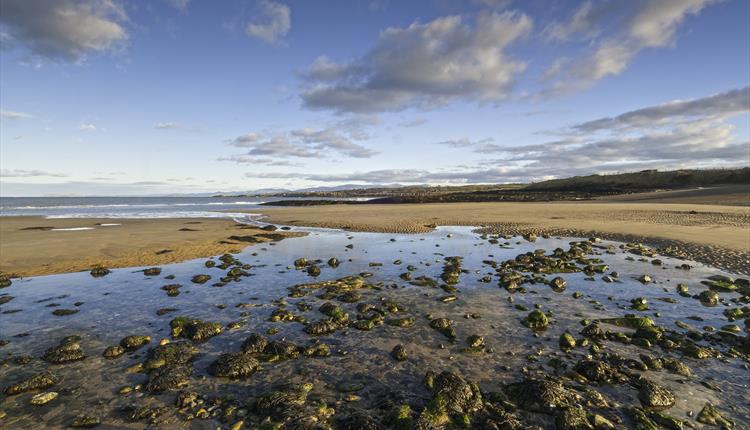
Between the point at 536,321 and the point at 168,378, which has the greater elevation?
the point at 168,378

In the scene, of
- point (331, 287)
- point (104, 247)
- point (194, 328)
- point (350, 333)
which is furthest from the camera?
point (104, 247)

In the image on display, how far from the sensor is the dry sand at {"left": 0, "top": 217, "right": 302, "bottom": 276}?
21125 mm

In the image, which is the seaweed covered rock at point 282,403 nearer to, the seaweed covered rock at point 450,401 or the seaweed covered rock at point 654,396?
the seaweed covered rock at point 450,401

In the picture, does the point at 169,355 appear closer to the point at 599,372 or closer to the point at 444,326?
the point at 444,326

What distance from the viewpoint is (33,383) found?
827 cm

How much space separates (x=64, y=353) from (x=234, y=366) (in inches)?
206

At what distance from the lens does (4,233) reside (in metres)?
34.1

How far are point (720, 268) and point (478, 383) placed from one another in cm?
1875

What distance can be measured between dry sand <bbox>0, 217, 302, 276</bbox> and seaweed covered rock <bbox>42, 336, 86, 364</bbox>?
1232 cm

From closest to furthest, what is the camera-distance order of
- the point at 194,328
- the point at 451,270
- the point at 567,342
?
the point at 567,342 < the point at 194,328 < the point at 451,270

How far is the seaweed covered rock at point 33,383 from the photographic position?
808 cm

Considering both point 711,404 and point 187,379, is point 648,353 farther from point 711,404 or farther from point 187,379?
point 187,379

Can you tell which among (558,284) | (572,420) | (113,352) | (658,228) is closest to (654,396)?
(572,420)

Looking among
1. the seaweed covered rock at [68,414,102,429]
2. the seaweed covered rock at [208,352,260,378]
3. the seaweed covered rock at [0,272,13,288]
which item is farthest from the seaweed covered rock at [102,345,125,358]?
the seaweed covered rock at [0,272,13,288]
